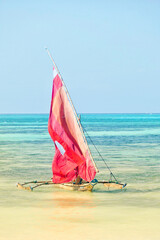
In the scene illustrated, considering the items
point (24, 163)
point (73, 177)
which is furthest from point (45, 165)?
point (73, 177)

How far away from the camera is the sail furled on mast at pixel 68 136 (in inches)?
746

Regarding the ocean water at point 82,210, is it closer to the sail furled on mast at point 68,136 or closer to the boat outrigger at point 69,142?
the boat outrigger at point 69,142

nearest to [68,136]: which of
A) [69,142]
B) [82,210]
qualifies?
[69,142]

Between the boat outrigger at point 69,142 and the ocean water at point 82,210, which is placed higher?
the boat outrigger at point 69,142

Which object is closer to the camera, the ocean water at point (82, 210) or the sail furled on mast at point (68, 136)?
the ocean water at point (82, 210)

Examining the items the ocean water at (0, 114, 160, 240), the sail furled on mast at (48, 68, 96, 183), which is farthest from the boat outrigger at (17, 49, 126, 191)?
the ocean water at (0, 114, 160, 240)

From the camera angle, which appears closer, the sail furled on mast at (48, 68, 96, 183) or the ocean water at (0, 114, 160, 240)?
the ocean water at (0, 114, 160, 240)

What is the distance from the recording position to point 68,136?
19.2 m

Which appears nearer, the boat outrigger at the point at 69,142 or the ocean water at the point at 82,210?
the ocean water at the point at 82,210

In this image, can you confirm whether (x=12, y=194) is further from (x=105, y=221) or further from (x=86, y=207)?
(x=105, y=221)

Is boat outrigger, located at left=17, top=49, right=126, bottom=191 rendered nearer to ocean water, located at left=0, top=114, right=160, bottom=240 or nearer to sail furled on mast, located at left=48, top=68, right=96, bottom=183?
sail furled on mast, located at left=48, top=68, right=96, bottom=183

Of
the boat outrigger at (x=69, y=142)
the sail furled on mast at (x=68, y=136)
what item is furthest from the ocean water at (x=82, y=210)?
the sail furled on mast at (x=68, y=136)

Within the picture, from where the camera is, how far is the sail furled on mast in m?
19.0

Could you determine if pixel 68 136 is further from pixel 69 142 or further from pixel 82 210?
pixel 82 210
